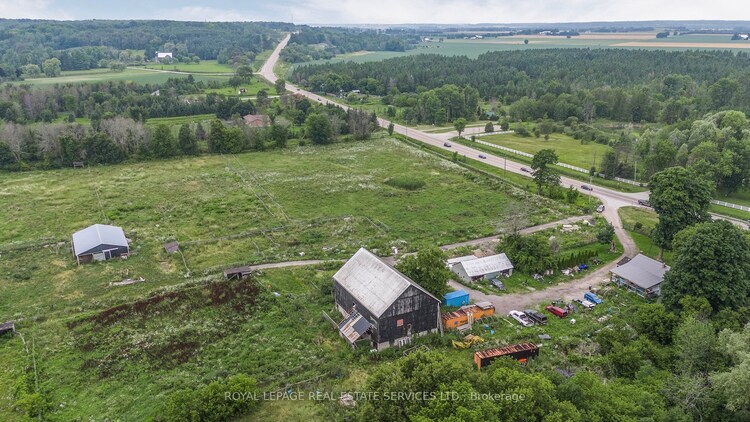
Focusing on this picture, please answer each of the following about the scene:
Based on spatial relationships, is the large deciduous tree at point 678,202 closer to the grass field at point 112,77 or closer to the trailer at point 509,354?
the trailer at point 509,354

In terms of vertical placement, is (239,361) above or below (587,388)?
below

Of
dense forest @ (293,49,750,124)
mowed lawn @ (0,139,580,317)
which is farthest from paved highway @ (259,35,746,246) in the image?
dense forest @ (293,49,750,124)

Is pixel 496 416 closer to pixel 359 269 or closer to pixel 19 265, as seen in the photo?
pixel 359 269

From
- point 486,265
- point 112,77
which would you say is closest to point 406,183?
point 486,265

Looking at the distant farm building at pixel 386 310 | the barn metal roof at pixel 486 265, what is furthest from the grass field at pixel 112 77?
the distant farm building at pixel 386 310

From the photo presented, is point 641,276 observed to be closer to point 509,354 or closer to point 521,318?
point 521,318

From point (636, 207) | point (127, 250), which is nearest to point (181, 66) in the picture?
point (127, 250)

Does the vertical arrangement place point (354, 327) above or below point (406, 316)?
below
